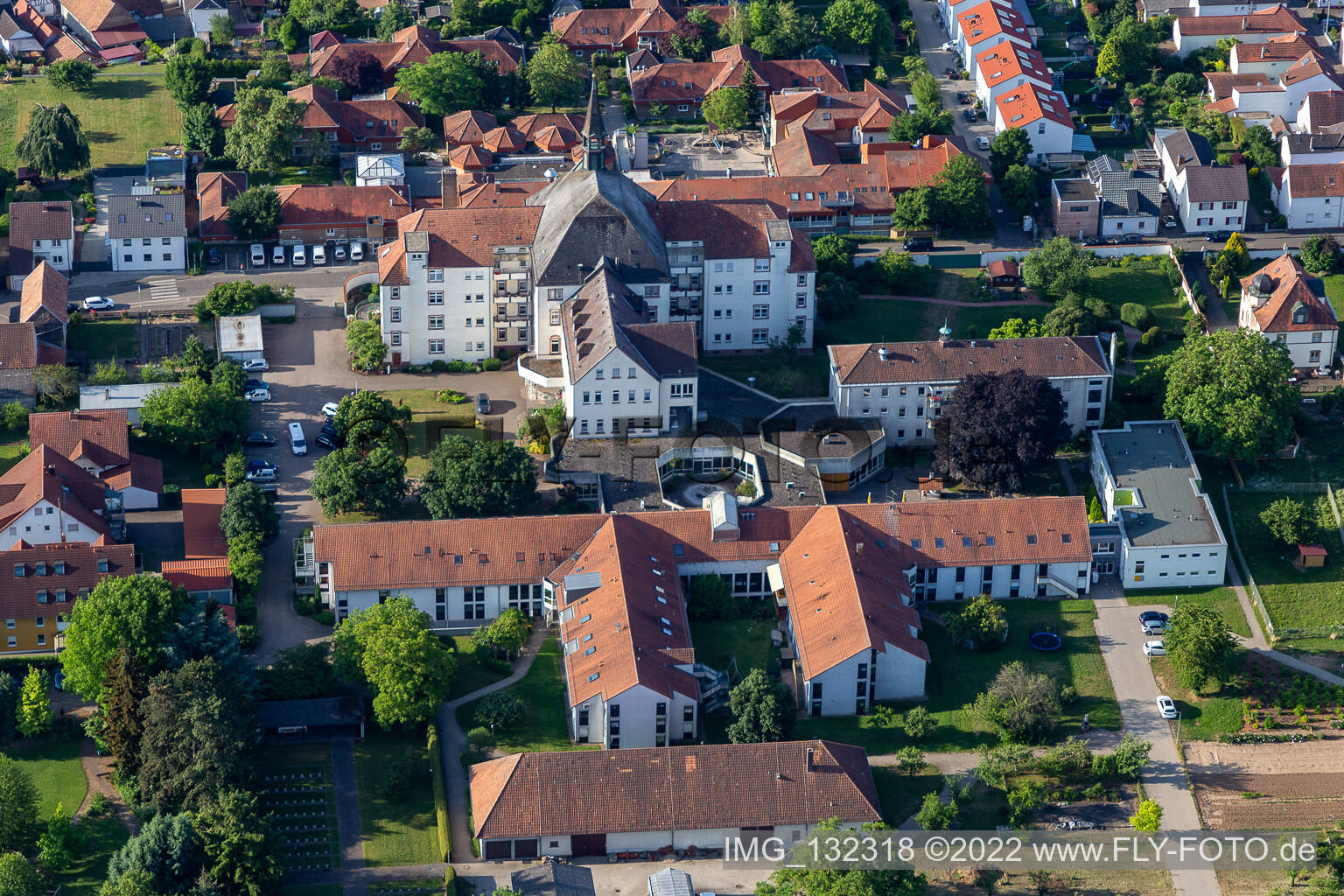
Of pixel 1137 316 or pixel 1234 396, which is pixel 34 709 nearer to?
pixel 1234 396

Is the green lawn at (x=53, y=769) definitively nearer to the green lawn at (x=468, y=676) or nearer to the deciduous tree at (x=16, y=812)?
the deciduous tree at (x=16, y=812)

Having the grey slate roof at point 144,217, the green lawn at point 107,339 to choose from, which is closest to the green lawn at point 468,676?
the green lawn at point 107,339

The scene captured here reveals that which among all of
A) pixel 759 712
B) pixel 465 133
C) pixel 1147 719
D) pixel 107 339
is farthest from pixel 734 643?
pixel 465 133

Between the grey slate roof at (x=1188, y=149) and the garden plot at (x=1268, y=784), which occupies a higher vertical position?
the grey slate roof at (x=1188, y=149)

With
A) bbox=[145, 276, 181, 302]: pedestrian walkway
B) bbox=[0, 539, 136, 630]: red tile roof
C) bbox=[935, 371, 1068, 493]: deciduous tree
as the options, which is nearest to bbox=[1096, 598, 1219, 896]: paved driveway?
bbox=[935, 371, 1068, 493]: deciduous tree

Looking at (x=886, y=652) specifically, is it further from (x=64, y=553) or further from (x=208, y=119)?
(x=208, y=119)

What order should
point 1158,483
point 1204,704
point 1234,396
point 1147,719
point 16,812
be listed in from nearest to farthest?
point 16,812
point 1147,719
point 1204,704
point 1158,483
point 1234,396
